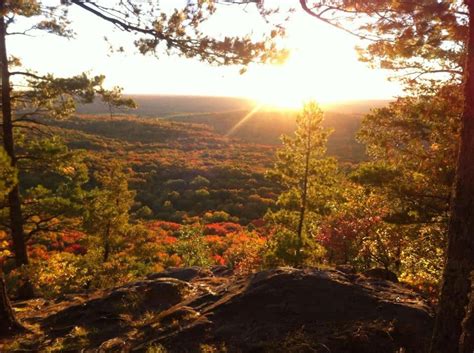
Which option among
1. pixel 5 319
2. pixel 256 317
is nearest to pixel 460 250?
pixel 256 317

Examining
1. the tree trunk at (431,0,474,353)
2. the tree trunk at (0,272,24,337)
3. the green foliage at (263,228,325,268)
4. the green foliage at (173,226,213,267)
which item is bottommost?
the green foliage at (173,226,213,267)

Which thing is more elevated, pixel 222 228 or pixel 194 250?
pixel 194 250

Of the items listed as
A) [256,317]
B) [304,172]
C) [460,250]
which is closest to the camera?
[460,250]

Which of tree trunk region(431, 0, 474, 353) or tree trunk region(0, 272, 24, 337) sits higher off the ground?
tree trunk region(431, 0, 474, 353)

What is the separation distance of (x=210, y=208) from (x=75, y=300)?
39.9m

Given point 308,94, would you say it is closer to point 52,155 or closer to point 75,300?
point 52,155

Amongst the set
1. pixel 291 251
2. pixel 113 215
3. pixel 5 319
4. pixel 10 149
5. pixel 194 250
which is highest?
pixel 10 149

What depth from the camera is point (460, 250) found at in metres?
6.12

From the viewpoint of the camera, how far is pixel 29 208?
543 inches

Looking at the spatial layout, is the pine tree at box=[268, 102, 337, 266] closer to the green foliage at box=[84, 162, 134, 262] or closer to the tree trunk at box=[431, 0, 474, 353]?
the green foliage at box=[84, 162, 134, 262]

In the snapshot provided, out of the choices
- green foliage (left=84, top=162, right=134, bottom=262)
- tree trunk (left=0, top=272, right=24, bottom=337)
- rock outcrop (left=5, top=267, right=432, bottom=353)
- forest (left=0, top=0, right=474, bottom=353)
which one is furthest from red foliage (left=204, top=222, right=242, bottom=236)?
tree trunk (left=0, top=272, right=24, bottom=337)

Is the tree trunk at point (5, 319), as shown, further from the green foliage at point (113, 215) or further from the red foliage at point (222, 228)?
the red foliage at point (222, 228)

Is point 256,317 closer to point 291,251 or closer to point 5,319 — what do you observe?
point 5,319

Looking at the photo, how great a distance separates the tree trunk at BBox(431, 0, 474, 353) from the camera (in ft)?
19.8
